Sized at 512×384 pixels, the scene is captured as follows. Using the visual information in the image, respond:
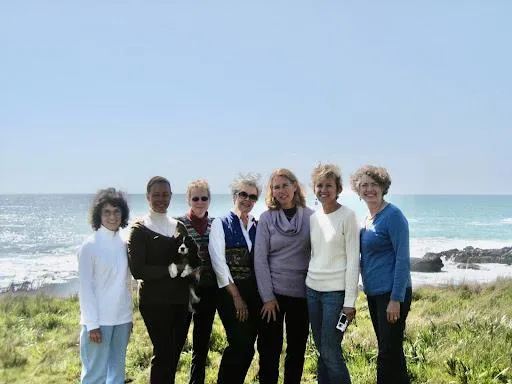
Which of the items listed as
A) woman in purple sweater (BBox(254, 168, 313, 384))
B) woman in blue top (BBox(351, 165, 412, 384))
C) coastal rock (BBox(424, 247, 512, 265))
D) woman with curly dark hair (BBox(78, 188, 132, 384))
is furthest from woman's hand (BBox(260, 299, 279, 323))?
coastal rock (BBox(424, 247, 512, 265))

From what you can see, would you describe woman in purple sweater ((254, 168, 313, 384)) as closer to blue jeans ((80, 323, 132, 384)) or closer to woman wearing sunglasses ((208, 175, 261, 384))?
woman wearing sunglasses ((208, 175, 261, 384))

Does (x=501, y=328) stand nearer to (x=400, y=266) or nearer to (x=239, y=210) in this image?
(x=400, y=266)

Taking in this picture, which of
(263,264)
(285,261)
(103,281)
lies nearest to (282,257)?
(285,261)

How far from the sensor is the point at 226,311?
3924 millimetres

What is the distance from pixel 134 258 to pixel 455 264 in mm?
24763

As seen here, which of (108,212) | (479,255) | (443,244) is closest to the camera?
(108,212)

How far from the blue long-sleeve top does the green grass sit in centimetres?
161

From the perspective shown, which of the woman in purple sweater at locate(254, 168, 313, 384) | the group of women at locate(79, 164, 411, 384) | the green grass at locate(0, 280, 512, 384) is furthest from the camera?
the green grass at locate(0, 280, 512, 384)

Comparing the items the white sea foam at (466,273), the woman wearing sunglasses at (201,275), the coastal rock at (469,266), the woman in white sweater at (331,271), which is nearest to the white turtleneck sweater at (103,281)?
the woman wearing sunglasses at (201,275)

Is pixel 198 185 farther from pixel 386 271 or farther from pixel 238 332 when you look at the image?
pixel 386 271

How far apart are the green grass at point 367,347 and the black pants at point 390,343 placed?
119cm

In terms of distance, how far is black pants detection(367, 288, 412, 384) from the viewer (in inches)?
139

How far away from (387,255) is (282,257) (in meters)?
0.76

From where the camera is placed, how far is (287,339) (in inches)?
154
